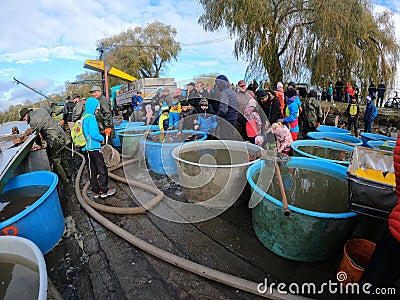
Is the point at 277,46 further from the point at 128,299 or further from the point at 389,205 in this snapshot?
the point at 128,299

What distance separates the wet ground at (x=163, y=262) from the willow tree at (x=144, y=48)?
84.5ft

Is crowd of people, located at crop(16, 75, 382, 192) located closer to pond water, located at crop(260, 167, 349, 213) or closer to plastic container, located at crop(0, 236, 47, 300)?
pond water, located at crop(260, 167, 349, 213)

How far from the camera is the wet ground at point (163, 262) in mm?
2201

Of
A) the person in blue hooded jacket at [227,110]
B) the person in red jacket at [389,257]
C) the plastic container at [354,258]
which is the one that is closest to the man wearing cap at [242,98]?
the person in blue hooded jacket at [227,110]

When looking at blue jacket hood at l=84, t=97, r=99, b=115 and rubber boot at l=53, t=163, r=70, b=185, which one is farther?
rubber boot at l=53, t=163, r=70, b=185

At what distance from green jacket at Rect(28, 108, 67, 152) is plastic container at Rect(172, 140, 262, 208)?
8.62 feet

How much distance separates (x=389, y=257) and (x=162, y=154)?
3852 millimetres

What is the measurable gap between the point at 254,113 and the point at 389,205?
2959mm

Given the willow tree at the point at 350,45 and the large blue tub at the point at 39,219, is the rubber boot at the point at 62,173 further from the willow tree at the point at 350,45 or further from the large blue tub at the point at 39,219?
the willow tree at the point at 350,45

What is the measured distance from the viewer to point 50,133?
14.7ft

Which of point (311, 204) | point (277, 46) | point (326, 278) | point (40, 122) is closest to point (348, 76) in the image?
point (277, 46)

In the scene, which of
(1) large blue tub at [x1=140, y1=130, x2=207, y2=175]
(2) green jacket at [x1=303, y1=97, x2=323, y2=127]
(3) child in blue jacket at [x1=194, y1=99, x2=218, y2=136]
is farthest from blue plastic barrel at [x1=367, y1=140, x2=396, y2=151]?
(1) large blue tub at [x1=140, y1=130, x2=207, y2=175]

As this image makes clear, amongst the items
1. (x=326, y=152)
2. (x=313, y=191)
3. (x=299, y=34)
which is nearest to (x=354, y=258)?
(x=313, y=191)

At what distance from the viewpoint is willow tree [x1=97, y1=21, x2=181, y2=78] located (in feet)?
85.4
